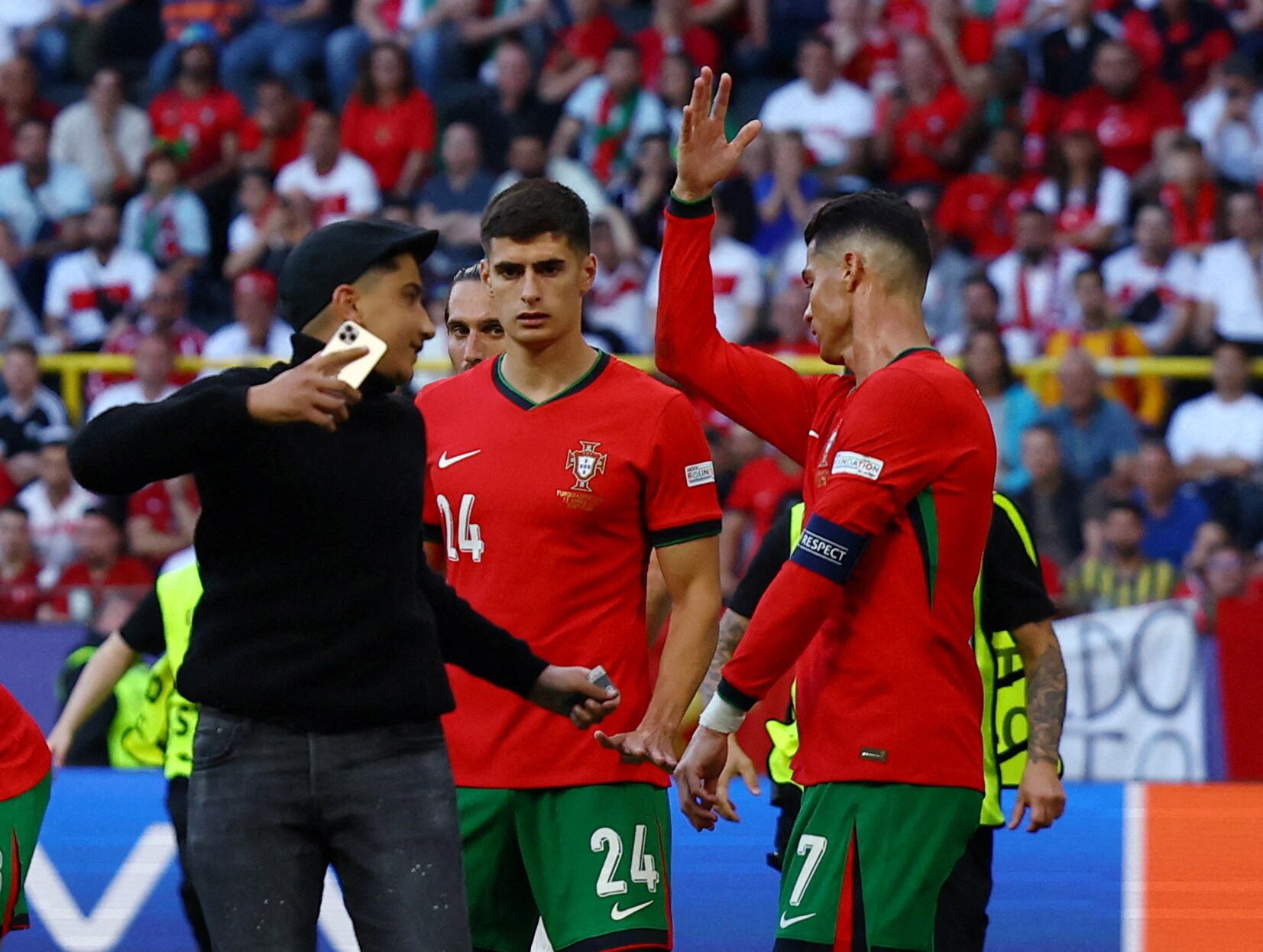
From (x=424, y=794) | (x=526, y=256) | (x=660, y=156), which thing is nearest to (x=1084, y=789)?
(x=526, y=256)

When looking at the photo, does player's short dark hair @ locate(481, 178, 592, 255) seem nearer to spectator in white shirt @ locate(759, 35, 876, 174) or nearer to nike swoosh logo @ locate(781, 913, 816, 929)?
nike swoosh logo @ locate(781, 913, 816, 929)

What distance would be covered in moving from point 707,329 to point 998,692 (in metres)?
1.38

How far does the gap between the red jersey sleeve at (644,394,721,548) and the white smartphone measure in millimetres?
1303

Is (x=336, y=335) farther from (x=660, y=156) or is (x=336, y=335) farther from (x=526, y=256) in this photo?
(x=660, y=156)

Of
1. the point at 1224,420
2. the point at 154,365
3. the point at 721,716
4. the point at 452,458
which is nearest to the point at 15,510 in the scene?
the point at 154,365

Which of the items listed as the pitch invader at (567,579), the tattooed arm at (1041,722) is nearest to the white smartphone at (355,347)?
the pitch invader at (567,579)

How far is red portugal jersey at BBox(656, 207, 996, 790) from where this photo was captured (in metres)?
4.55

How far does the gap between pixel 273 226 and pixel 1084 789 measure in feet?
30.8

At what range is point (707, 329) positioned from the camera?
17.2 feet

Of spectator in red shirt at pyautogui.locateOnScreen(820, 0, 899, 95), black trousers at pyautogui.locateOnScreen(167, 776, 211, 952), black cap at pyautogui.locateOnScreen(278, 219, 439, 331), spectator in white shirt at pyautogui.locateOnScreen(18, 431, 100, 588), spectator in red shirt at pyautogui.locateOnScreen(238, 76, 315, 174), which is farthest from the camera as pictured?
spectator in red shirt at pyautogui.locateOnScreen(238, 76, 315, 174)

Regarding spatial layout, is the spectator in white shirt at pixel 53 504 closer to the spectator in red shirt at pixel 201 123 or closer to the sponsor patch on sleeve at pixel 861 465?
the spectator in red shirt at pixel 201 123

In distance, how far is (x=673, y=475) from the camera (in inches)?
205

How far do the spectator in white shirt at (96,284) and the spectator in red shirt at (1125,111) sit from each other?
6698mm

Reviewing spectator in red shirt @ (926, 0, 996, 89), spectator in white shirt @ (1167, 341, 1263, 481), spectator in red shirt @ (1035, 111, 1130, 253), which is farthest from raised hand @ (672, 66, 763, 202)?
spectator in red shirt @ (926, 0, 996, 89)
